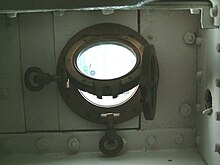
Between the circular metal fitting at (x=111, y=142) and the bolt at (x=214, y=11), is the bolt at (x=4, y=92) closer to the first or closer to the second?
the circular metal fitting at (x=111, y=142)

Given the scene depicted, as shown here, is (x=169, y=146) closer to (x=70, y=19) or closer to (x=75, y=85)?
(x=75, y=85)

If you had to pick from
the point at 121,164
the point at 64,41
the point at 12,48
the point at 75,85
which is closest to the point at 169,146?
the point at 121,164

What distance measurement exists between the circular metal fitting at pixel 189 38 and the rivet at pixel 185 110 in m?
0.40

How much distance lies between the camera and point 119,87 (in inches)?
80.2

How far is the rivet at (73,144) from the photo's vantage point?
89.0 inches

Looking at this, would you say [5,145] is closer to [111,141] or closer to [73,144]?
[73,144]

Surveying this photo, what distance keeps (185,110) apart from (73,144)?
2.44ft

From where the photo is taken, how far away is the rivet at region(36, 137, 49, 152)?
2.26 m

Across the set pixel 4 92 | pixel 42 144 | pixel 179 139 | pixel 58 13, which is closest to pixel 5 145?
pixel 42 144

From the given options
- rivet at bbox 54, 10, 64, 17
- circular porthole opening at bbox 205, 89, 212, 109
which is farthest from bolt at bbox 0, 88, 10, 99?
circular porthole opening at bbox 205, 89, 212, 109

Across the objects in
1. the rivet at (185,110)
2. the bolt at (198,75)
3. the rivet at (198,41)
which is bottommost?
the rivet at (185,110)

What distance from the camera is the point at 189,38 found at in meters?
2.21

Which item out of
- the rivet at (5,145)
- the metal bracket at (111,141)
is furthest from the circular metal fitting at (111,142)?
the rivet at (5,145)

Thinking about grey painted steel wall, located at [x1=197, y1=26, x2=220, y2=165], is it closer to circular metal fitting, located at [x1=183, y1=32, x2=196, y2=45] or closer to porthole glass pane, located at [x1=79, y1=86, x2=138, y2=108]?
circular metal fitting, located at [x1=183, y1=32, x2=196, y2=45]
